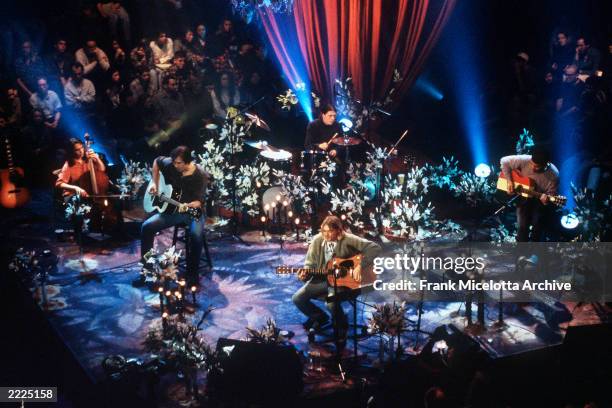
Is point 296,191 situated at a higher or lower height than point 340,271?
higher

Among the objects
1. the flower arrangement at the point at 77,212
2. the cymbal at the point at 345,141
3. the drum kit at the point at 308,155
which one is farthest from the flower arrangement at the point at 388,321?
the flower arrangement at the point at 77,212

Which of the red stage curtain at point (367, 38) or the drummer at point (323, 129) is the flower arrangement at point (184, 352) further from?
the red stage curtain at point (367, 38)

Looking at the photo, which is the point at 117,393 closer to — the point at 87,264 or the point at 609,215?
the point at 87,264

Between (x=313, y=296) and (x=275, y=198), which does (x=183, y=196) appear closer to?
(x=313, y=296)

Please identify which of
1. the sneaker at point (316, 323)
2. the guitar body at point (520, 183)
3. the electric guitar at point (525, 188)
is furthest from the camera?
the guitar body at point (520, 183)

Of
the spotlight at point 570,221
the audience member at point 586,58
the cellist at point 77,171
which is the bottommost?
the spotlight at point 570,221

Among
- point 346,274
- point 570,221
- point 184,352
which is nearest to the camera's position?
point 184,352

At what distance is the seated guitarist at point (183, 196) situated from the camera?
7428mm

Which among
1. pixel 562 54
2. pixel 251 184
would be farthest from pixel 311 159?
pixel 562 54

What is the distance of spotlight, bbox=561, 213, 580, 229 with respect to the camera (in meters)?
7.71

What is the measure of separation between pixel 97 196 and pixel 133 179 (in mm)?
1828

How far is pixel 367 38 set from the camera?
11.5m

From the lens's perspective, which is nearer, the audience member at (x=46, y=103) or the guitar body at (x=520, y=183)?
the guitar body at (x=520, y=183)

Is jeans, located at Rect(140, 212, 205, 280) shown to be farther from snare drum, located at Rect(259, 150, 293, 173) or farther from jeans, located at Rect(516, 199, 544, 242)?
jeans, located at Rect(516, 199, 544, 242)
